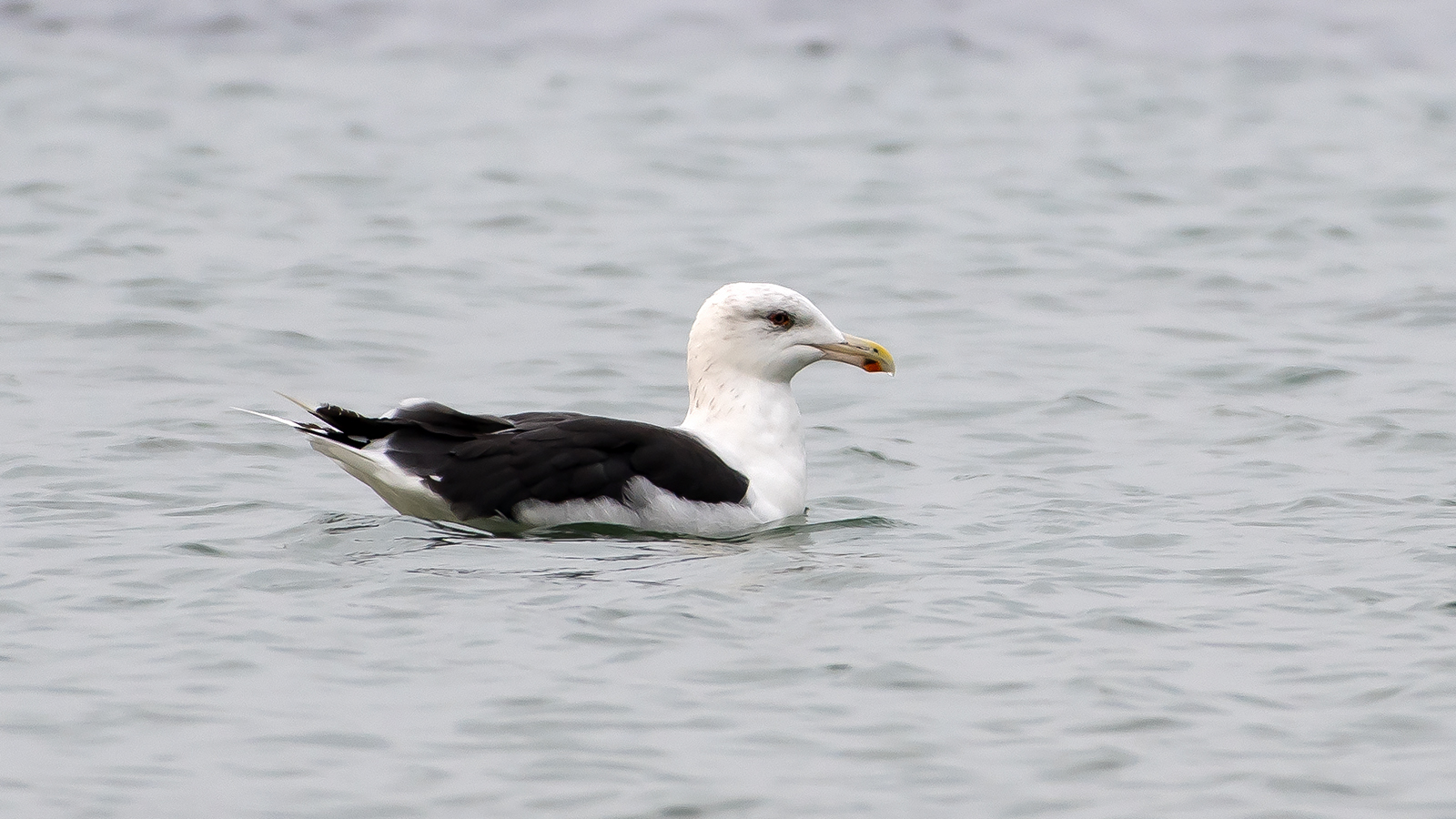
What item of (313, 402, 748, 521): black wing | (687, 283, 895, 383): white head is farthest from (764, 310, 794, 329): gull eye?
(313, 402, 748, 521): black wing

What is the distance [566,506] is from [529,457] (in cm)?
27

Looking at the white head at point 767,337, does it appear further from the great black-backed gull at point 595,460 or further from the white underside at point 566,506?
the white underside at point 566,506

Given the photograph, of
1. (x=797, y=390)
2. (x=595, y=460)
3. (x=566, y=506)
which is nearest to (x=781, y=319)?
(x=595, y=460)

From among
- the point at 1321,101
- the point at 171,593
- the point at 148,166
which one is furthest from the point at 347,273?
the point at 1321,101

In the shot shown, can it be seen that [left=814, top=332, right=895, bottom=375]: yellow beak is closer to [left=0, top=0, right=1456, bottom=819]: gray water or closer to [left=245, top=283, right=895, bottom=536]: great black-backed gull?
[left=245, top=283, right=895, bottom=536]: great black-backed gull

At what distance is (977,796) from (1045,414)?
6367 mm

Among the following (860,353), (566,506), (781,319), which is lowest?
(566,506)

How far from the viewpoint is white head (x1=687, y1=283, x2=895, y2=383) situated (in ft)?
35.2

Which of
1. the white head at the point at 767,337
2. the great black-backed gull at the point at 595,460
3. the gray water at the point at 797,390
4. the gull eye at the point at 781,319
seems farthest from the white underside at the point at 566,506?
the gull eye at the point at 781,319

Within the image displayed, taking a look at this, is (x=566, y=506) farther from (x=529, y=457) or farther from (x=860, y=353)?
(x=860, y=353)

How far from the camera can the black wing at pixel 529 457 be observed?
9844mm

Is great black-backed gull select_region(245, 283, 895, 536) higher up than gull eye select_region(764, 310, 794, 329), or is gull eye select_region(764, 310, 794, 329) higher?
gull eye select_region(764, 310, 794, 329)

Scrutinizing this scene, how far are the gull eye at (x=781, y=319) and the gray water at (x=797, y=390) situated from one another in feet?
3.34

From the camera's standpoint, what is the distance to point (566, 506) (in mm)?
9914
